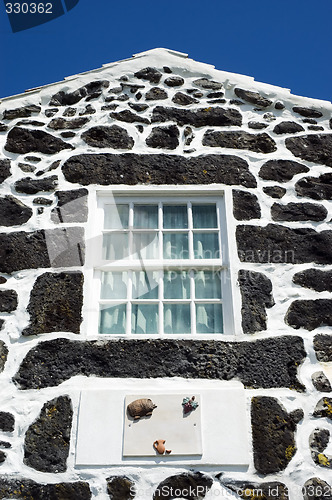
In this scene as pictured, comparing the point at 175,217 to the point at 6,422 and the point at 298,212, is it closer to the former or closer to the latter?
the point at 298,212

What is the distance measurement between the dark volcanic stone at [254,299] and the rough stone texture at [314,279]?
0.22 m

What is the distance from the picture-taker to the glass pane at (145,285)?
383cm

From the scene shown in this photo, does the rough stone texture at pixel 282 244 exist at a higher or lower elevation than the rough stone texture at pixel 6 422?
higher

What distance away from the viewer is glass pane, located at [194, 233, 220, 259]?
3975 mm

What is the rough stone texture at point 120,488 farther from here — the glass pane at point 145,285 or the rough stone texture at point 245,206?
the rough stone texture at point 245,206

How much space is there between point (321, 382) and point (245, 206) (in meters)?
1.39

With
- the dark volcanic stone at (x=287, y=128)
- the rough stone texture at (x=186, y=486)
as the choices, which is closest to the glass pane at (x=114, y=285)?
the rough stone texture at (x=186, y=486)

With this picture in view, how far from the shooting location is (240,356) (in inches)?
138

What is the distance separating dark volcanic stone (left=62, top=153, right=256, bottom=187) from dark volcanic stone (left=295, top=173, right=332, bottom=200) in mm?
368

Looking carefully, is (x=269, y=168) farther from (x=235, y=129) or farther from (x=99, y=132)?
(x=99, y=132)

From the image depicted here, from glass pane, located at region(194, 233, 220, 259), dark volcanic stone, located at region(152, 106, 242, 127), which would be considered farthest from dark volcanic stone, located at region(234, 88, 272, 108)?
glass pane, located at region(194, 233, 220, 259)

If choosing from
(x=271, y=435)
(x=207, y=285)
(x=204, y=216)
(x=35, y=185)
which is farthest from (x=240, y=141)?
(x=271, y=435)

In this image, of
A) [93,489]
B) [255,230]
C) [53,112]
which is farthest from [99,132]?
[93,489]

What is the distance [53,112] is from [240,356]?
260 centimetres
